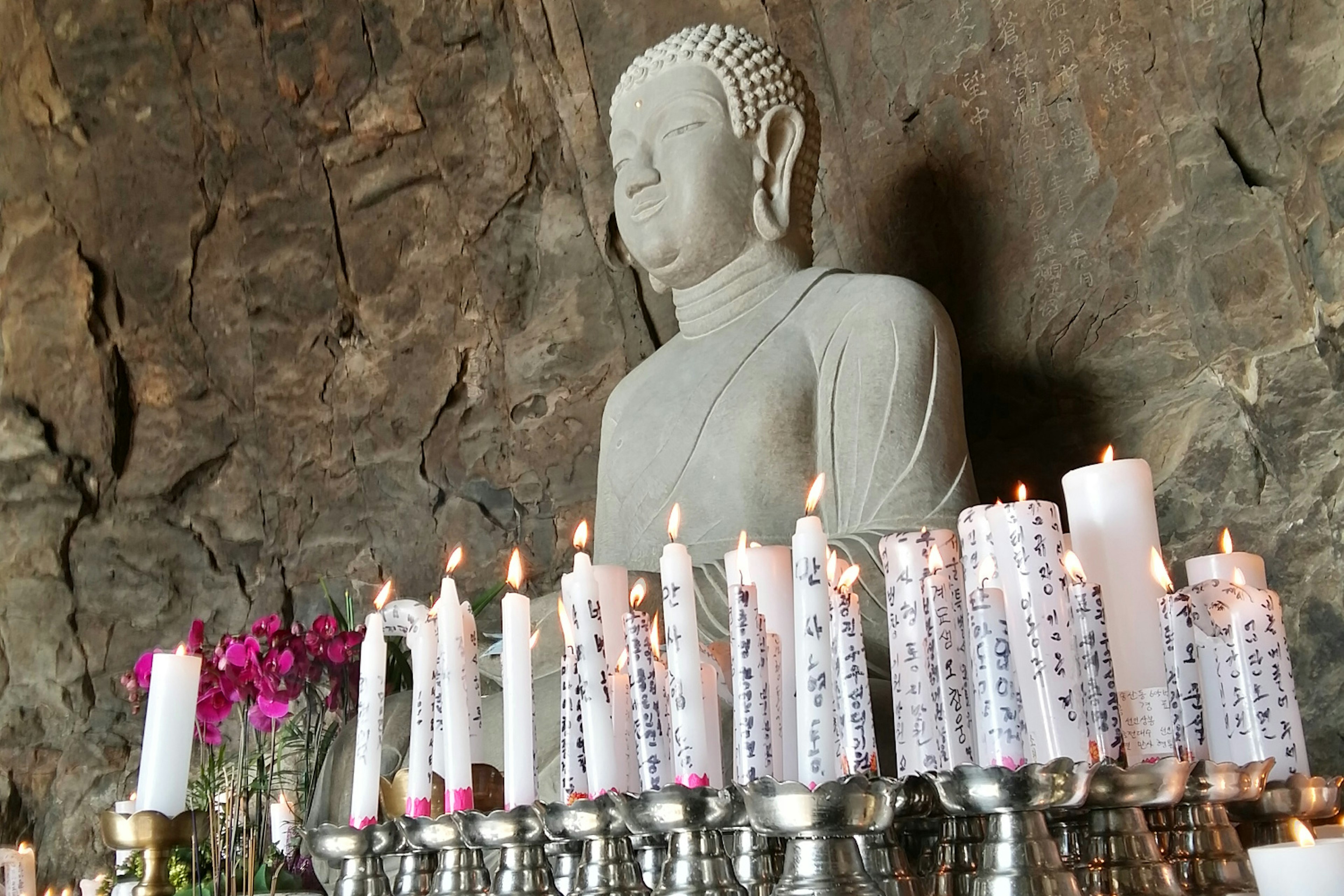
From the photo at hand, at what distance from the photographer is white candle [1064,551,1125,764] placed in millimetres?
1311

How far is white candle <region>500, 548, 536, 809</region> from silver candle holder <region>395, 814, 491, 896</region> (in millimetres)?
64

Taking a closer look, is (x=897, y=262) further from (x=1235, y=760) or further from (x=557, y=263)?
(x=1235, y=760)

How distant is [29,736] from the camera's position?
3682mm

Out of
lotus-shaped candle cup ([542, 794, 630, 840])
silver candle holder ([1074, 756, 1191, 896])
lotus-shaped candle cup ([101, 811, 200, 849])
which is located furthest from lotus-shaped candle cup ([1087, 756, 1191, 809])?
lotus-shaped candle cup ([101, 811, 200, 849])

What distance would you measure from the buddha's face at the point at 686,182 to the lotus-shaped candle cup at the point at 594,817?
1.78 meters

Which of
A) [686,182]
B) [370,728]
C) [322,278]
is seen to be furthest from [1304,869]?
[322,278]

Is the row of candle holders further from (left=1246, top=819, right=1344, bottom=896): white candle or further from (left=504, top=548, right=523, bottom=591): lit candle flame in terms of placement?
(left=504, top=548, right=523, bottom=591): lit candle flame

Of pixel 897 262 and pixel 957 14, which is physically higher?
pixel 957 14

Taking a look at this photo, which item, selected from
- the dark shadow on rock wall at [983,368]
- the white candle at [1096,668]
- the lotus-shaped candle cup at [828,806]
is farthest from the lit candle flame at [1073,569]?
the dark shadow on rock wall at [983,368]

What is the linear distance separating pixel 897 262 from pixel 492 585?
1409 mm

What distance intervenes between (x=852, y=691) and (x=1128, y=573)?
0.55 metres

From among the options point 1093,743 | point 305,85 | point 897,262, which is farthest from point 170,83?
point 1093,743

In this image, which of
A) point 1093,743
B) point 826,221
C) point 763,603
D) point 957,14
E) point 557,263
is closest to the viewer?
point 1093,743

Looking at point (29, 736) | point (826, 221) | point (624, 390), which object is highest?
point (826, 221)
